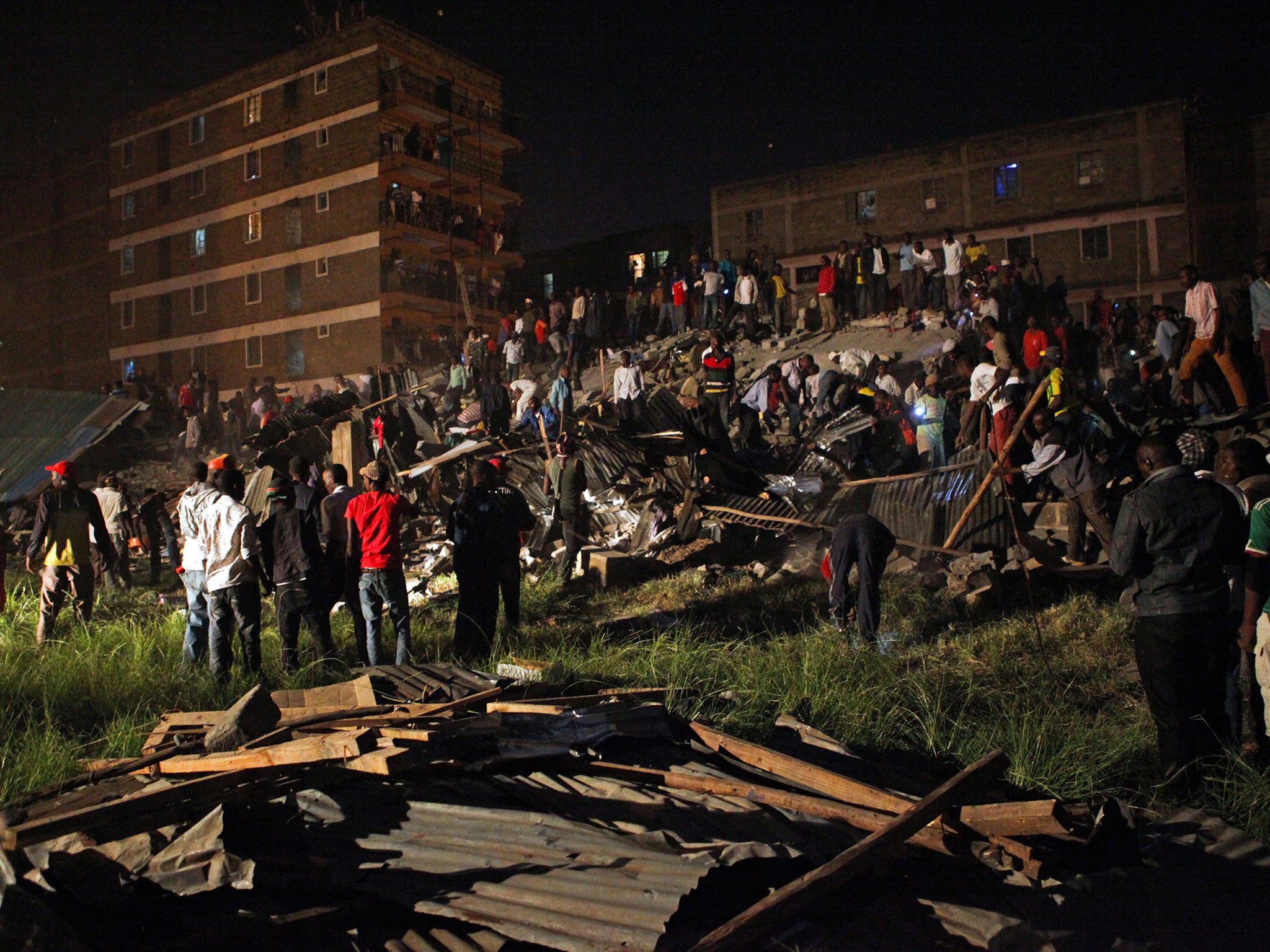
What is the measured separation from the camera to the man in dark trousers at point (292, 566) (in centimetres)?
691

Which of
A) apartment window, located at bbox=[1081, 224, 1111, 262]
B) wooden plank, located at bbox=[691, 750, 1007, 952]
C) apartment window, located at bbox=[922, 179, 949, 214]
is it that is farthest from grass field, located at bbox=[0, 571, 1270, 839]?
apartment window, located at bbox=[922, 179, 949, 214]

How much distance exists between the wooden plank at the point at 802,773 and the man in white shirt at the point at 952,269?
48.3 ft

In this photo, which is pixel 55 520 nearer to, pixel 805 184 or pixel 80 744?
pixel 80 744

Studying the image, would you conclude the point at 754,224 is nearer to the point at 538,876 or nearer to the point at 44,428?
the point at 44,428

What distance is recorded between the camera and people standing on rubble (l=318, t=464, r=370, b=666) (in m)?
7.46

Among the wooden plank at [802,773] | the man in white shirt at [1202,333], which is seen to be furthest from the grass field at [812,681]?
the man in white shirt at [1202,333]

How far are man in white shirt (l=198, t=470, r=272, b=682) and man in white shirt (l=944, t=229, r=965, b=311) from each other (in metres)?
14.6

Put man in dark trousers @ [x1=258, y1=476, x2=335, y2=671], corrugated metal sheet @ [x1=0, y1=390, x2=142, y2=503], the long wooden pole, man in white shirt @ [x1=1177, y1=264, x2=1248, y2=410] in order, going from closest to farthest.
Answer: man in dark trousers @ [x1=258, y1=476, x2=335, y2=671], the long wooden pole, man in white shirt @ [x1=1177, y1=264, x2=1248, y2=410], corrugated metal sheet @ [x1=0, y1=390, x2=142, y2=503]

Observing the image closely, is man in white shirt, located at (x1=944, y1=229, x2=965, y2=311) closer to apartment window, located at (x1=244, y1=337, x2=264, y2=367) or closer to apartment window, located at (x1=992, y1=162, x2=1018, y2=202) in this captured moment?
apartment window, located at (x1=992, y1=162, x2=1018, y2=202)

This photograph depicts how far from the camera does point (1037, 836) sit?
3.74 m

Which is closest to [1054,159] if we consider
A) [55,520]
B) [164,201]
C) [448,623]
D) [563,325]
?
[563,325]

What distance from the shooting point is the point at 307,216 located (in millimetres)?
32250

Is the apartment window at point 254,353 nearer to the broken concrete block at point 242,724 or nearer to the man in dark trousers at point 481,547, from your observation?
the man in dark trousers at point 481,547

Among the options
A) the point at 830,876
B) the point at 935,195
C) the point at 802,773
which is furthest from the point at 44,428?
the point at 935,195
